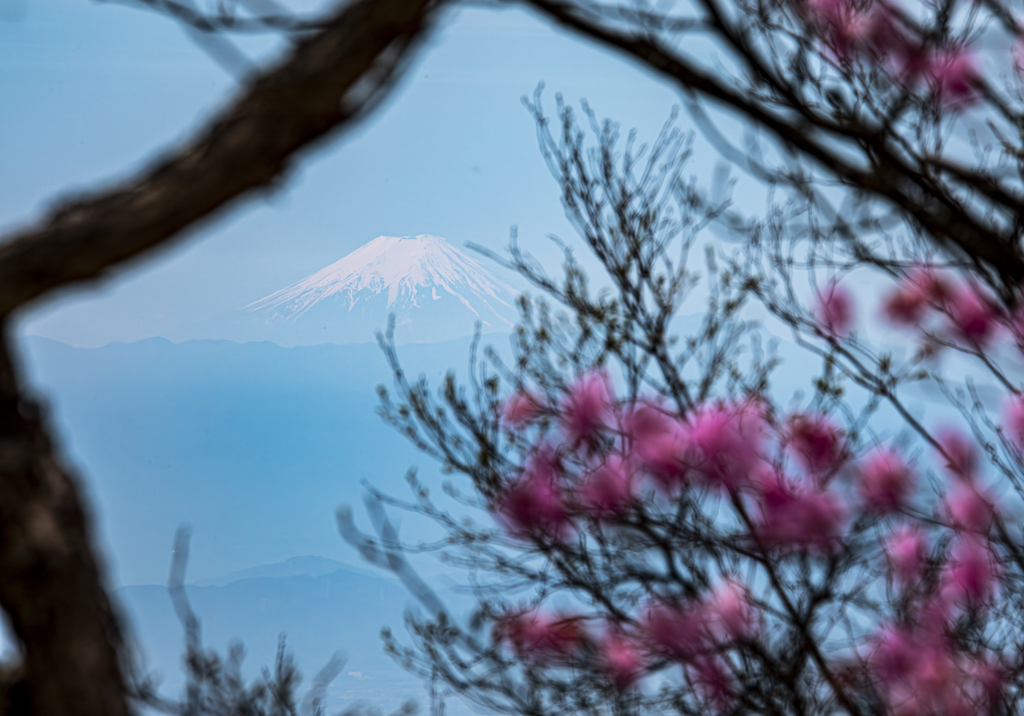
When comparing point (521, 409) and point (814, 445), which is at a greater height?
point (521, 409)

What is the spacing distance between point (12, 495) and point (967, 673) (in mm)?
1083

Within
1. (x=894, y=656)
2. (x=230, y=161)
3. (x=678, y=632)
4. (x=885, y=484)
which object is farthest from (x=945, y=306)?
(x=230, y=161)

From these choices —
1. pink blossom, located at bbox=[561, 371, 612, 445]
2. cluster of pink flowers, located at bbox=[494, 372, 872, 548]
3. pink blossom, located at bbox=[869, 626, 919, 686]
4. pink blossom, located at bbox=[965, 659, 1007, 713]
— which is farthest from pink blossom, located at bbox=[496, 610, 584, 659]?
pink blossom, located at bbox=[965, 659, 1007, 713]

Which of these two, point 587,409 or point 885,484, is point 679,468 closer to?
point 587,409

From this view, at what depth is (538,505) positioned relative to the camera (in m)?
1.21

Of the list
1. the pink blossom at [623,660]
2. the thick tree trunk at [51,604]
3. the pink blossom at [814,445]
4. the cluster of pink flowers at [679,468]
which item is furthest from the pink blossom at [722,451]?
the thick tree trunk at [51,604]

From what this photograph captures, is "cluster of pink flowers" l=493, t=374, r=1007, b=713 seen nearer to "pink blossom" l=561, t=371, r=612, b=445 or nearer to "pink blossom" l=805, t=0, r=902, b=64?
"pink blossom" l=561, t=371, r=612, b=445

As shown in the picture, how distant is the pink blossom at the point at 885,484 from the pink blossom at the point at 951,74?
526 mm

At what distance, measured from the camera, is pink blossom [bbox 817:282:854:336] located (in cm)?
139

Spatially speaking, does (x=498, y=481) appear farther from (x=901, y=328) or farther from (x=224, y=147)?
(x=224, y=147)

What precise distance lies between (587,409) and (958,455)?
1.78 feet

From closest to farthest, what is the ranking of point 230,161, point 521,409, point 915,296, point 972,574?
1. point 230,161
2. point 972,574
3. point 915,296
4. point 521,409

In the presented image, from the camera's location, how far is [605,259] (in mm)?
1655

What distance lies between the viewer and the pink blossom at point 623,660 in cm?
115
